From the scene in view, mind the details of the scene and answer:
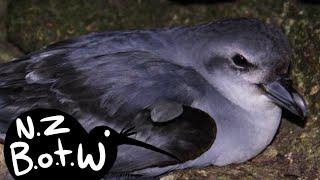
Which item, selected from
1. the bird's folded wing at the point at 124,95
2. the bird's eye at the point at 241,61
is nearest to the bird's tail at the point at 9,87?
the bird's folded wing at the point at 124,95

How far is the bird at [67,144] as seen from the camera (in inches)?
170

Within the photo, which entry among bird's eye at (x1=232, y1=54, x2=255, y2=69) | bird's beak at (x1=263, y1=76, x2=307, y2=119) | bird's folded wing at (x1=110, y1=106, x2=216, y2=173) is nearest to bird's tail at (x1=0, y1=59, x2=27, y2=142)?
bird's folded wing at (x1=110, y1=106, x2=216, y2=173)

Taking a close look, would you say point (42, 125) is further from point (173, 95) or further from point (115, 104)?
point (173, 95)

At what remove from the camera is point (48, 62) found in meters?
4.61

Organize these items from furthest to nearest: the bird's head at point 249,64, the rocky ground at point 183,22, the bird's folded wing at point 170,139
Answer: the rocky ground at point 183,22, the bird's head at point 249,64, the bird's folded wing at point 170,139

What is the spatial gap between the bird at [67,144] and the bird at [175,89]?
0.13 ft

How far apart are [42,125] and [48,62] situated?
42cm

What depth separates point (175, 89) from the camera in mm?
4355

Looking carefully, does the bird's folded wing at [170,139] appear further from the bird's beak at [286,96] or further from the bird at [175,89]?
the bird's beak at [286,96]

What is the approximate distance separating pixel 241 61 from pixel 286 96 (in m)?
0.30

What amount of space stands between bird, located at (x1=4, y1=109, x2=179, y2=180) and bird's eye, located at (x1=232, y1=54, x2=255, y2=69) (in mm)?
648

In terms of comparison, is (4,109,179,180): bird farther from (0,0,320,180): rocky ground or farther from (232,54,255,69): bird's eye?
(0,0,320,180): rocky ground

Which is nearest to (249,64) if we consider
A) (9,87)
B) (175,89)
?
(175,89)

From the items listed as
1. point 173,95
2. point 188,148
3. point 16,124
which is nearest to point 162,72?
point 173,95
